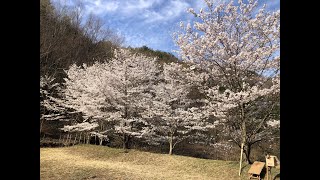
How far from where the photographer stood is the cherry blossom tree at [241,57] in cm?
827

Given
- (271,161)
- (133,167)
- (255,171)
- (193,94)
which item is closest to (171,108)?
(193,94)

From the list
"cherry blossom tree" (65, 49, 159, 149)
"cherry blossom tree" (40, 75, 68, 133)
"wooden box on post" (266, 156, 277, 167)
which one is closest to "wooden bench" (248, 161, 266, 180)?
"wooden box on post" (266, 156, 277, 167)

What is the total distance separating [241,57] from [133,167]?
18.2ft

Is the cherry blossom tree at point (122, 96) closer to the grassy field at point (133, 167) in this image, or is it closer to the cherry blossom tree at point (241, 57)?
the grassy field at point (133, 167)

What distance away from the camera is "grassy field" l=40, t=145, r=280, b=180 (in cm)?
777

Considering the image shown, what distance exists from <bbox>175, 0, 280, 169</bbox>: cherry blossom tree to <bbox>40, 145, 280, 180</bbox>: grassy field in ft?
4.27

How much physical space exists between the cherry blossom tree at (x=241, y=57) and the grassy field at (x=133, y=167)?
130cm

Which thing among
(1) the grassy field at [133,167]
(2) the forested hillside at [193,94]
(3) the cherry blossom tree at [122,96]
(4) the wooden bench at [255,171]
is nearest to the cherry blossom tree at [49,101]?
(2) the forested hillside at [193,94]

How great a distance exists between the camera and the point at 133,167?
31.1 feet

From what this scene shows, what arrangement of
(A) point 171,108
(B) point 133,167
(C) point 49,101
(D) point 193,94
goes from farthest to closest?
1. (C) point 49,101
2. (D) point 193,94
3. (A) point 171,108
4. (B) point 133,167

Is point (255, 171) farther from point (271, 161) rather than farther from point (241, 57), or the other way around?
point (241, 57)

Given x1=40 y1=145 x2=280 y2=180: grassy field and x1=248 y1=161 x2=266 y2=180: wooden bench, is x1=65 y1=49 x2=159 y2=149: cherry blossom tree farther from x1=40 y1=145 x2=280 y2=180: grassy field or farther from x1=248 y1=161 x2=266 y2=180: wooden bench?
x1=248 y1=161 x2=266 y2=180: wooden bench
